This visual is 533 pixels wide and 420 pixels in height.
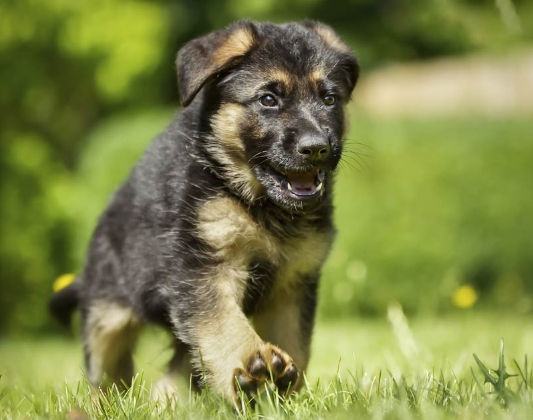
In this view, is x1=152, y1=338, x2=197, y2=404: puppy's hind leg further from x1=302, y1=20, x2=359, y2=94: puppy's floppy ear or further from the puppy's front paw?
x1=302, y1=20, x2=359, y2=94: puppy's floppy ear

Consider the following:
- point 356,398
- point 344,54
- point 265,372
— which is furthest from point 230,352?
point 344,54

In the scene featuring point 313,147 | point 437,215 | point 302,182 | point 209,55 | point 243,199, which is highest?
point 209,55

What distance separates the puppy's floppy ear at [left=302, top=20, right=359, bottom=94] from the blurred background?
3456 millimetres

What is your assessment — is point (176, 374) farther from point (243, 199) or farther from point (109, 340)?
point (243, 199)

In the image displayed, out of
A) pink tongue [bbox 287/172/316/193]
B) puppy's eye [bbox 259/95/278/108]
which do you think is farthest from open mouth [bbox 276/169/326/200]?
puppy's eye [bbox 259/95/278/108]

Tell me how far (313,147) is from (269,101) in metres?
0.41

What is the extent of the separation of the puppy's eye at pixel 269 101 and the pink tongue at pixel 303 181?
348mm

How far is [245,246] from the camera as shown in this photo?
372 cm

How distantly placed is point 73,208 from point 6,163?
43.9 inches

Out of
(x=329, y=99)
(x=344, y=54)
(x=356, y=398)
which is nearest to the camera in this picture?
(x=356, y=398)

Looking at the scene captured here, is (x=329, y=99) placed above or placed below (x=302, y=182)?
above

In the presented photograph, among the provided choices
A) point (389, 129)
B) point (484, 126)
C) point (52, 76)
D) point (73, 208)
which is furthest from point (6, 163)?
point (484, 126)

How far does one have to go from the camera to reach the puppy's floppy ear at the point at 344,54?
13.5 feet

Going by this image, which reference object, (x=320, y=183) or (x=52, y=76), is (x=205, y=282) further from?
(x=52, y=76)
